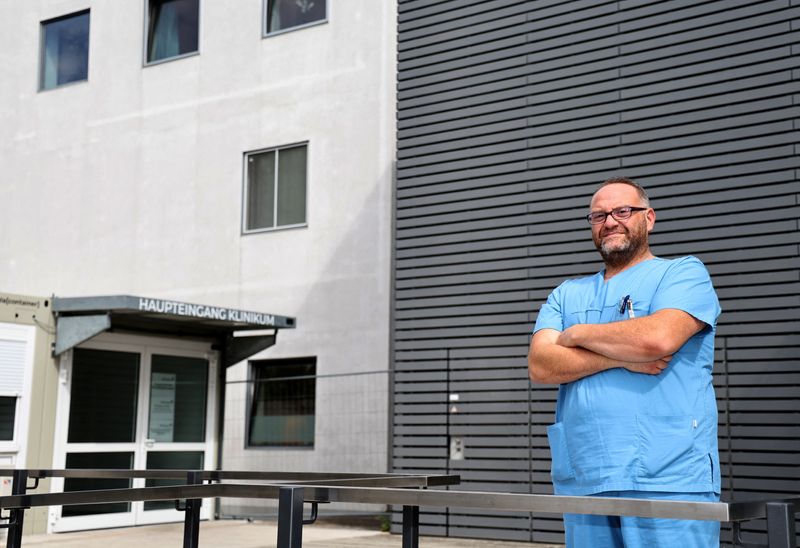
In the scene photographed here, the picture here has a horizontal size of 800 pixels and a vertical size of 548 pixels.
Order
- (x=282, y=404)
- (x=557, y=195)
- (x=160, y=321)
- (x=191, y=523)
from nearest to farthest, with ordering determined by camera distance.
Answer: (x=191, y=523), (x=557, y=195), (x=160, y=321), (x=282, y=404)

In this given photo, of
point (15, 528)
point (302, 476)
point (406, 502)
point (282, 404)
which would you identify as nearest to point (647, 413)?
point (406, 502)

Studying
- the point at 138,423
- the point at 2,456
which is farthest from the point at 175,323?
the point at 2,456

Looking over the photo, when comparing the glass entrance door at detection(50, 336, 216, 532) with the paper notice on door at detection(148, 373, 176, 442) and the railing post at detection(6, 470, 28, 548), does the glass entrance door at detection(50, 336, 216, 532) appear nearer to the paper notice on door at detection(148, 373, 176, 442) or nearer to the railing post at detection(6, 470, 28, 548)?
the paper notice on door at detection(148, 373, 176, 442)

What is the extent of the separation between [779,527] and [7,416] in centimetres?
909

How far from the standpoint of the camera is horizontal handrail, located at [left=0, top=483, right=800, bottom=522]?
6.84 feet

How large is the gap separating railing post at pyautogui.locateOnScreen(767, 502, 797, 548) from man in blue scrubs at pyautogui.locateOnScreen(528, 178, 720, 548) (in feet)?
1.25

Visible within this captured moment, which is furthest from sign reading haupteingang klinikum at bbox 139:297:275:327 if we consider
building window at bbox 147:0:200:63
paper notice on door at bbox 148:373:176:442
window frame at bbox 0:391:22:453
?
building window at bbox 147:0:200:63

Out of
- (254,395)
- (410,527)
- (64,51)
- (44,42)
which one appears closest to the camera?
(410,527)

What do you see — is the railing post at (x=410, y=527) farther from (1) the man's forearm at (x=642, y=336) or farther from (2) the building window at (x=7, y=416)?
(2) the building window at (x=7, y=416)

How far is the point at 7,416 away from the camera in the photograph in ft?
32.1

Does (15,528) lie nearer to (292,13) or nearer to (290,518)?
(290,518)

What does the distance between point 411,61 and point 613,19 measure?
7.96 ft

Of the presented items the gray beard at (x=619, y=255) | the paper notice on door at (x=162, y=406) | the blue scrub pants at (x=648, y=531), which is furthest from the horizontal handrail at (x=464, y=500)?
the paper notice on door at (x=162, y=406)

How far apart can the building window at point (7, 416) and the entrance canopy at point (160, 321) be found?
2.11 feet
